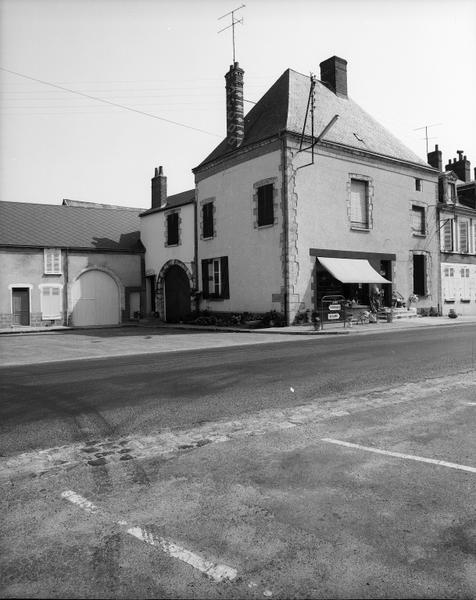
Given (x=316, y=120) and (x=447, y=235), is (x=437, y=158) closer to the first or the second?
(x=447, y=235)

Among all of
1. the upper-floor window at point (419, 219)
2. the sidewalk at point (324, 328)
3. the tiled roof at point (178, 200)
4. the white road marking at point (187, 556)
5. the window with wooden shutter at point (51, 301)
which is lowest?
the white road marking at point (187, 556)

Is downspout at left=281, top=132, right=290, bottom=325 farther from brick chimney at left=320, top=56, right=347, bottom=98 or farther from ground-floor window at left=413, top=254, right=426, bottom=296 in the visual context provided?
ground-floor window at left=413, top=254, right=426, bottom=296

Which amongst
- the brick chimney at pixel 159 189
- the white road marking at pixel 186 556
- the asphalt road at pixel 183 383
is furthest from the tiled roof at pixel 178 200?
the white road marking at pixel 186 556

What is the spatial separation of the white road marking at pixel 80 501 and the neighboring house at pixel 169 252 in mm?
21176

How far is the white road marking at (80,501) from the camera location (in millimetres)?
3108

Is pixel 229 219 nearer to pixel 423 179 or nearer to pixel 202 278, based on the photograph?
pixel 202 278

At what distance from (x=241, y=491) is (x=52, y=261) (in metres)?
24.8

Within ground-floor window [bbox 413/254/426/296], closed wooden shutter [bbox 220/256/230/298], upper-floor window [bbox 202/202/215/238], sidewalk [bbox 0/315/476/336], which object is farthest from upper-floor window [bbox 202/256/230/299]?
ground-floor window [bbox 413/254/426/296]

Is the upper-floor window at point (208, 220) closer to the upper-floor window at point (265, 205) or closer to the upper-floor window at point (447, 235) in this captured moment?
the upper-floor window at point (265, 205)

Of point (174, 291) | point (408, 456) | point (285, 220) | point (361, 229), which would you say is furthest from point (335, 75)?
point (408, 456)

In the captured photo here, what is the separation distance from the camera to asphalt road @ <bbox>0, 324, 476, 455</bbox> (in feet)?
17.3

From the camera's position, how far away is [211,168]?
2391 centimetres

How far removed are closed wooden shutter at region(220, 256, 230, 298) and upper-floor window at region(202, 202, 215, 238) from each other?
166cm

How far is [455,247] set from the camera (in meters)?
27.9
